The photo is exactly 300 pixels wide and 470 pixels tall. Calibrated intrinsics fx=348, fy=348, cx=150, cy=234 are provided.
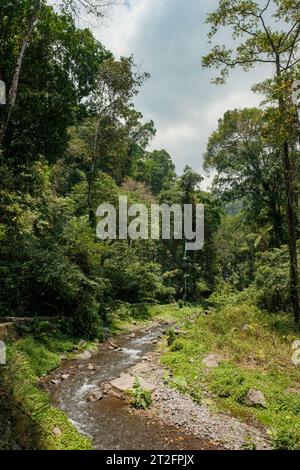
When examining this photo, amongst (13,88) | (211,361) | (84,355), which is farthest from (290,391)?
(13,88)

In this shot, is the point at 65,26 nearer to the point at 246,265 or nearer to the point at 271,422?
the point at 271,422

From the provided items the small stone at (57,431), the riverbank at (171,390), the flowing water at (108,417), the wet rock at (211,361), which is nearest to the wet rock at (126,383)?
the riverbank at (171,390)

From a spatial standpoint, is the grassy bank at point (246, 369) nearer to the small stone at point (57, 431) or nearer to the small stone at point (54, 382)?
the small stone at point (54, 382)

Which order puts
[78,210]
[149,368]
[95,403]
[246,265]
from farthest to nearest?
1. [246,265]
2. [78,210]
3. [149,368]
4. [95,403]

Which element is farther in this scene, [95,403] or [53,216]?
[53,216]

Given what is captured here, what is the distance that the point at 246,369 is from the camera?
36.0 feet

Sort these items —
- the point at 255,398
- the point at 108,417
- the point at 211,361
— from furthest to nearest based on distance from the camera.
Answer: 1. the point at 211,361
2. the point at 255,398
3. the point at 108,417

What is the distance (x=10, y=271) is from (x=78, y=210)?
12.1 m

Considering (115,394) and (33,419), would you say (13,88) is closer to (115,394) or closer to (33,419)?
(33,419)

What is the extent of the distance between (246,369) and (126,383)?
380 cm

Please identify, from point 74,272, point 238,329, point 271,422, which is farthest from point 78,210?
point 271,422

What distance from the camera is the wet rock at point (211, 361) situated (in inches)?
454

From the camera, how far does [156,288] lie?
2998cm

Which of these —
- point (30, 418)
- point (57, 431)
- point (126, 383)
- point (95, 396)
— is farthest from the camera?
point (126, 383)
